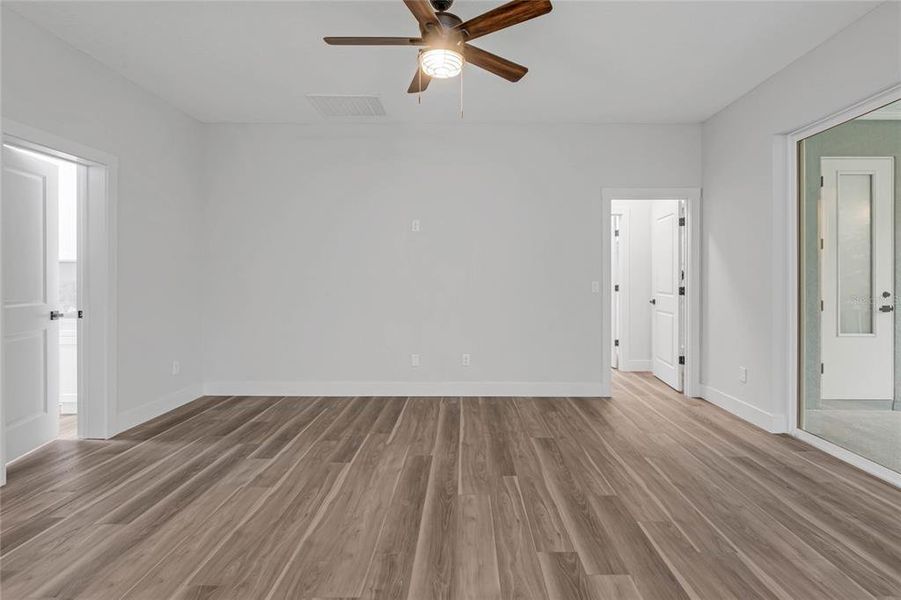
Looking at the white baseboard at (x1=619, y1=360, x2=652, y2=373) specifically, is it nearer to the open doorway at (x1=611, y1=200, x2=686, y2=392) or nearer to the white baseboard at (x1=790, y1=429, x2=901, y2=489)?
the open doorway at (x1=611, y1=200, x2=686, y2=392)

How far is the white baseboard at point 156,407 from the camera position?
12.5 ft

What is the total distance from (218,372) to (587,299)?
4.03 metres

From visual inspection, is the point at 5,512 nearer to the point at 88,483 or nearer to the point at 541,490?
the point at 88,483

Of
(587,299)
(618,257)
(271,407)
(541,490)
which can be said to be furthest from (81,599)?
(618,257)

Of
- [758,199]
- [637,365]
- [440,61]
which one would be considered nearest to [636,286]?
[637,365]

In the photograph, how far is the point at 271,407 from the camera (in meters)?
4.52

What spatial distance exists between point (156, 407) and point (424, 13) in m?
3.97

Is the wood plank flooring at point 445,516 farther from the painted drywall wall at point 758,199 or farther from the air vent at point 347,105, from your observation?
the air vent at point 347,105

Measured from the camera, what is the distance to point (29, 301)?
10.8ft

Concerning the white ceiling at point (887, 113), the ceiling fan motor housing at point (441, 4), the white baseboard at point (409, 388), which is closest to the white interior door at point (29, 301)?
the white baseboard at point (409, 388)

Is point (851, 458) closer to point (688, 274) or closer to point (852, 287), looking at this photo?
point (852, 287)

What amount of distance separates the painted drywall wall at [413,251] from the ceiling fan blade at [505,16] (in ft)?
8.09

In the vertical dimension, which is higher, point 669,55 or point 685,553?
point 669,55

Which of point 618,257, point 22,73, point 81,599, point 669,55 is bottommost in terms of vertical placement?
point 81,599
